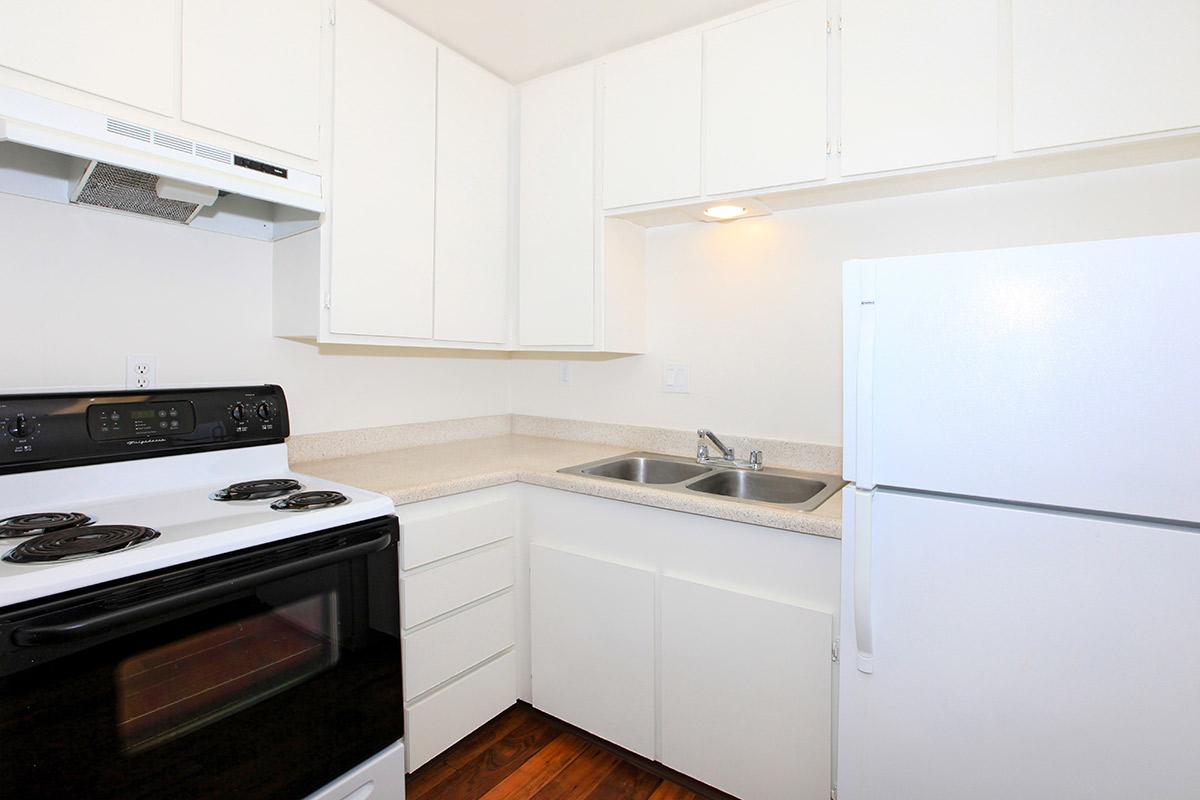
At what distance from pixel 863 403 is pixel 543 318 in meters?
1.33

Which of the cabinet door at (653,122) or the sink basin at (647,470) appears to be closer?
the cabinet door at (653,122)

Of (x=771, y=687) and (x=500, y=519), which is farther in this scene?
(x=500, y=519)

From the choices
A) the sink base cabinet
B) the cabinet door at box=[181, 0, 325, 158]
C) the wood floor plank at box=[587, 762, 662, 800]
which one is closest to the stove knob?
the cabinet door at box=[181, 0, 325, 158]

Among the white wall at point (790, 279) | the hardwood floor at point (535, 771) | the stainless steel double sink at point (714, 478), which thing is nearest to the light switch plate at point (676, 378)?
the white wall at point (790, 279)

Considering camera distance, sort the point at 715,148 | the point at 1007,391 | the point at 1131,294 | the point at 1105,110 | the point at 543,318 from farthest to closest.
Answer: the point at 543,318
the point at 715,148
the point at 1105,110
the point at 1007,391
the point at 1131,294

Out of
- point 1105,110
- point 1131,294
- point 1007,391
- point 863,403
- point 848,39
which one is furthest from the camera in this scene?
point 848,39

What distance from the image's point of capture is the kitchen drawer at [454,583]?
5.47 ft

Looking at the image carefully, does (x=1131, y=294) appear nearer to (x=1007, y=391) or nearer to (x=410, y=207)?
(x=1007, y=391)

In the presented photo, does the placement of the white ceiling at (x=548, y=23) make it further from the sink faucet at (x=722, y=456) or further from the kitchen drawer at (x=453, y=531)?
the kitchen drawer at (x=453, y=531)

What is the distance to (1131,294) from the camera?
1009 millimetres

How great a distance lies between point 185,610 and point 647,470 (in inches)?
59.8

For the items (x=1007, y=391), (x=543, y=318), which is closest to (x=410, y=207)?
(x=543, y=318)

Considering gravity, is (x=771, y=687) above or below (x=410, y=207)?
below

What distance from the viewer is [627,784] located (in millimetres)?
1746
